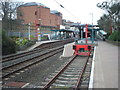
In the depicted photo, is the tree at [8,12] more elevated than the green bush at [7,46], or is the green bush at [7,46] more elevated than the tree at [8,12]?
the tree at [8,12]

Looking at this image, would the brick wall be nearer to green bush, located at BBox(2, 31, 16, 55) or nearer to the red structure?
green bush, located at BBox(2, 31, 16, 55)

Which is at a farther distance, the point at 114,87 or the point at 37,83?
the point at 37,83

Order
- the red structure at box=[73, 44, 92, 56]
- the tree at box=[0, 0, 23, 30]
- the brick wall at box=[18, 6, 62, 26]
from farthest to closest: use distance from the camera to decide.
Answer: the brick wall at box=[18, 6, 62, 26] → the tree at box=[0, 0, 23, 30] → the red structure at box=[73, 44, 92, 56]

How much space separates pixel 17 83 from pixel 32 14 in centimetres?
5266

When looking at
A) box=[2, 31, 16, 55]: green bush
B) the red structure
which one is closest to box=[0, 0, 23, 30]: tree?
box=[2, 31, 16, 55]: green bush

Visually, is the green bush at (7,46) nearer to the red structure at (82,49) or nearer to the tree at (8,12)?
the red structure at (82,49)

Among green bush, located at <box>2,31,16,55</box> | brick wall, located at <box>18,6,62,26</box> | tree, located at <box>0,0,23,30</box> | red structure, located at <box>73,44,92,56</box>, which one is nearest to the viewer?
red structure, located at <box>73,44,92,56</box>

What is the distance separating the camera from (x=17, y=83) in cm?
716

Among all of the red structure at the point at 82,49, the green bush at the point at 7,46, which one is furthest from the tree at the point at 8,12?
the red structure at the point at 82,49

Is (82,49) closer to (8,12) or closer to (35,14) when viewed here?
(8,12)

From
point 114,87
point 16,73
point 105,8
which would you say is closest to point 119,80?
point 114,87

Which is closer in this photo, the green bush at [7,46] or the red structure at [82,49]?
the red structure at [82,49]

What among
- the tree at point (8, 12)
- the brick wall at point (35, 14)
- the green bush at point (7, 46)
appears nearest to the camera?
the green bush at point (7, 46)

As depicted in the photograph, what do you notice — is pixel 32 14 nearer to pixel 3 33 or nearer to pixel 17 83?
pixel 3 33
